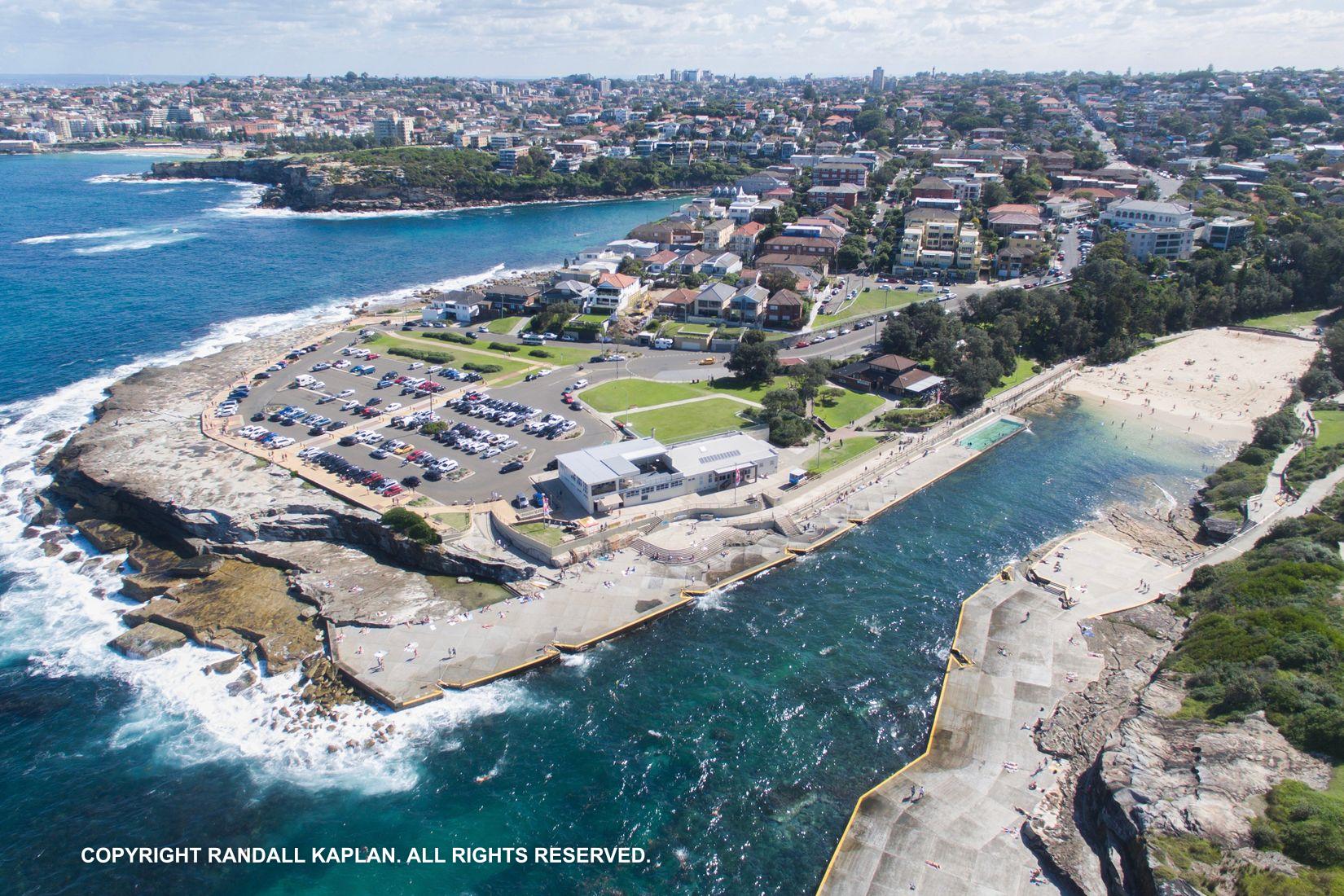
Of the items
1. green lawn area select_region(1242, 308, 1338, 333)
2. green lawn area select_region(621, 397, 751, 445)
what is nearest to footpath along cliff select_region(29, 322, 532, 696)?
green lawn area select_region(621, 397, 751, 445)

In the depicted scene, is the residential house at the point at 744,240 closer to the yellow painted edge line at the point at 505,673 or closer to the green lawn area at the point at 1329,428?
the green lawn area at the point at 1329,428

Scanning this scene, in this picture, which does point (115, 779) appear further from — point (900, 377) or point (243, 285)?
point (243, 285)

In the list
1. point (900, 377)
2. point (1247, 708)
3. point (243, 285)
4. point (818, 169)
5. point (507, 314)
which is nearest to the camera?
point (1247, 708)

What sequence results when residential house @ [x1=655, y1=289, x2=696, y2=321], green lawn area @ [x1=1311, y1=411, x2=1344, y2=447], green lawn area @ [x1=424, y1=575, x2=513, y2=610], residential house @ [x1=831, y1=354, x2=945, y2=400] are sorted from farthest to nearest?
residential house @ [x1=655, y1=289, x2=696, y2=321] → residential house @ [x1=831, y1=354, x2=945, y2=400] → green lawn area @ [x1=1311, y1=411, x2=1344, y2=447] → green lawn area @ [x1=424, y1=575, x2=513, y2=610]

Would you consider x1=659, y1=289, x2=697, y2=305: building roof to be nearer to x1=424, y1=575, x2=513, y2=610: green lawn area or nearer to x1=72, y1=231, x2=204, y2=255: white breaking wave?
x1=424, y1=575, x2=513, y2=610: green lawn area

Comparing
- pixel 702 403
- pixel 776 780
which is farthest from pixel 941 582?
pixel 702 403

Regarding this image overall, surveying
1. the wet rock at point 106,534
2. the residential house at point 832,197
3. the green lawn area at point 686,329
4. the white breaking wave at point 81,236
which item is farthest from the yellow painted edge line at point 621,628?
the white breaking wave at point 81,236

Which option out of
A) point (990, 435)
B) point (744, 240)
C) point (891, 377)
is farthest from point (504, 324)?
point (990, 435)

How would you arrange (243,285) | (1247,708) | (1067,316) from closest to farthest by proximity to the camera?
1. (1247,708)
2. (1067,316)
3. (243,285)
